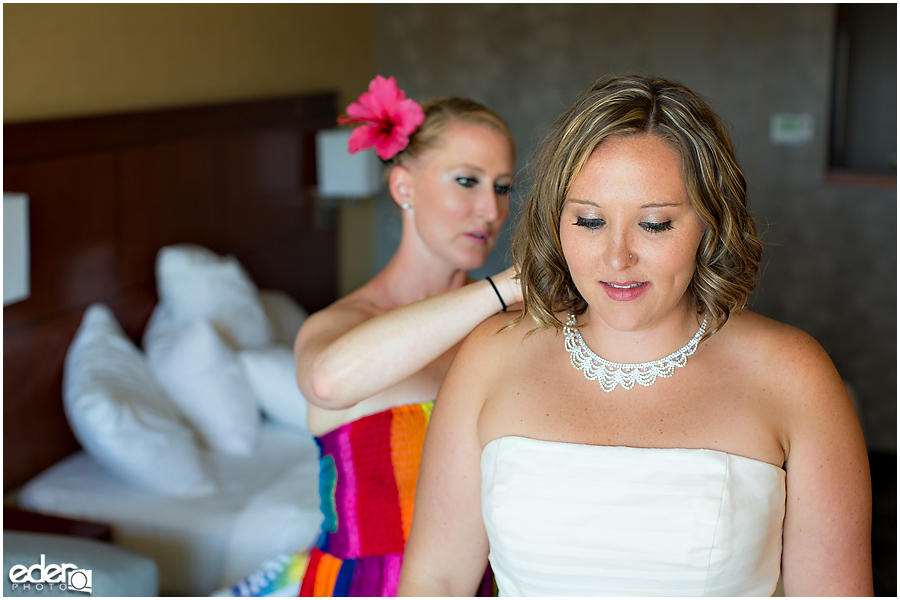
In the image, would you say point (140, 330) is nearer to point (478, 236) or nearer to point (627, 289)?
point (478, 236)

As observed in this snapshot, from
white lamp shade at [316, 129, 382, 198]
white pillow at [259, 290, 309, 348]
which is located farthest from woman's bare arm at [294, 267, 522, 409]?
white lamp shade at [316, 129, 382, 198]

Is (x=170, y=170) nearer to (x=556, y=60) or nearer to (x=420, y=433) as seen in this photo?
(x=420, y=433)

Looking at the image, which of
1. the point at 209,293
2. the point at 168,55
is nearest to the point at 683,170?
the point at 209,293

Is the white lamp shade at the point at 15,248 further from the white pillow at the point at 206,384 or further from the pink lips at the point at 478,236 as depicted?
the pink lips at the point at 478,236

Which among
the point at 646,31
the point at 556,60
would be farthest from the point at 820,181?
the point at 556,60

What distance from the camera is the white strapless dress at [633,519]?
111 centimetres

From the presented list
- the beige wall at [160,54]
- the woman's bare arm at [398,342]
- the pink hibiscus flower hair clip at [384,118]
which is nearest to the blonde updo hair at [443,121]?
the pink hibiscus flower hair clip at [384,118]

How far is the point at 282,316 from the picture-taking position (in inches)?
133

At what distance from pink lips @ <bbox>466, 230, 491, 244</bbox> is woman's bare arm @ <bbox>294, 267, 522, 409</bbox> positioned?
0.35m

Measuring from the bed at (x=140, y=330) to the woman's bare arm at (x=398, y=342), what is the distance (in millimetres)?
976

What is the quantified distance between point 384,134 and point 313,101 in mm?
2394

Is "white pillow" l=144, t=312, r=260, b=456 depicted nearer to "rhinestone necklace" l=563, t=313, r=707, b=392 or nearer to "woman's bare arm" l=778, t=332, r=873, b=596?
"rhinestone necklace" l=563, t=313, r=707, b=392

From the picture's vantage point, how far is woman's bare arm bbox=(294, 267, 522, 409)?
1290 millimetres

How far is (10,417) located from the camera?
2328mm
